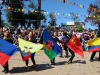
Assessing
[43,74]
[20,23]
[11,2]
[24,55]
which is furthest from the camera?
[20,23]

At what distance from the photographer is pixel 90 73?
514cm

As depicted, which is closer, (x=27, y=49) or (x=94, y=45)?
(x=27, y=49)

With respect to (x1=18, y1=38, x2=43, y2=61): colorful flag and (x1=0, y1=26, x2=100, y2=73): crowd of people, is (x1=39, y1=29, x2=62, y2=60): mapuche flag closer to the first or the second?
(x1=0, y1=26, x2=100, y2=73): crowd of people

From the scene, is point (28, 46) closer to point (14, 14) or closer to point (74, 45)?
point (74, 45)

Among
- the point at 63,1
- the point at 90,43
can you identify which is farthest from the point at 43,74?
the point at 63,1

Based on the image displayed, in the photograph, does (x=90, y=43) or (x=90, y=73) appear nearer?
(x=90, y=73)

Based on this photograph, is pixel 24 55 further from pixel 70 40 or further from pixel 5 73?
pixel 70 40

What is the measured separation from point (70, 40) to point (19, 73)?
3.27 meters

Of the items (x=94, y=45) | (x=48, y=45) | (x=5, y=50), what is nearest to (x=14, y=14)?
(x=94, y=45)

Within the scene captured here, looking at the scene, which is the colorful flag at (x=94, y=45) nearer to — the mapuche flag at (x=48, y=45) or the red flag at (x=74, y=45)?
the red flag at (x=74, y=45)

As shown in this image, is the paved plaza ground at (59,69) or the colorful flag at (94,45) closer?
the paved plaza ground at (59,69)

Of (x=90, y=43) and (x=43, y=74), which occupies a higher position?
(x=90, y=43)

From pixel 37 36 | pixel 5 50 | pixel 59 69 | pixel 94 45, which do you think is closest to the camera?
pixel 5 50

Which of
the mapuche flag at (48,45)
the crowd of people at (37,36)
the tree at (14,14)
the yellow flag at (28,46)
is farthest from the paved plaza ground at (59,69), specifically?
the tree at (14,14)
